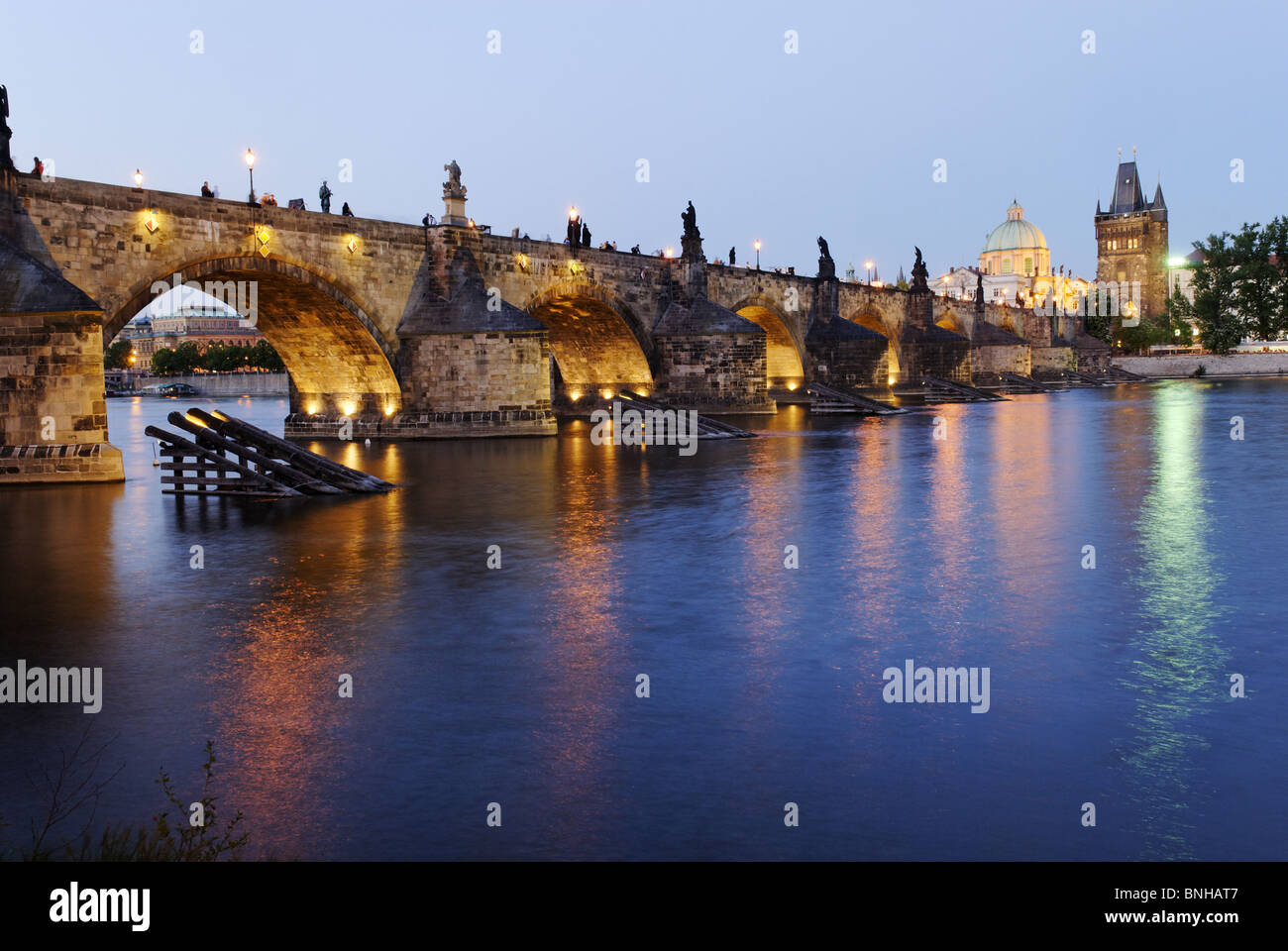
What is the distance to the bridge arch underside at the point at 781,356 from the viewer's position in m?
54.5

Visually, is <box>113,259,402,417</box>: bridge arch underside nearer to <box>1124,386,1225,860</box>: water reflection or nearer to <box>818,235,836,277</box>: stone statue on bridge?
<box>1124,386,1225,860</box>: water reflection

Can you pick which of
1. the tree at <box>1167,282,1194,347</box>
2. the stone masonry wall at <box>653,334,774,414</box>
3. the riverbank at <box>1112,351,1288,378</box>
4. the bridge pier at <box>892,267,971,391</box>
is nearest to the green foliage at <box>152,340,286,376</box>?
the bridge pier at <box>892,267,971,391</box>

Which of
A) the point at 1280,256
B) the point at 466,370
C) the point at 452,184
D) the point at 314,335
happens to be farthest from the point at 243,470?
the point at 1280,256

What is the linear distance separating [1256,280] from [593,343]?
227 ft

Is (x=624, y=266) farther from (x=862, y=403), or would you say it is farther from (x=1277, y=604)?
(x=1277, y=604)

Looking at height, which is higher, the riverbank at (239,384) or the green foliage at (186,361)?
the green foliage at (186,361)

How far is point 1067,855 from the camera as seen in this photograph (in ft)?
13.9

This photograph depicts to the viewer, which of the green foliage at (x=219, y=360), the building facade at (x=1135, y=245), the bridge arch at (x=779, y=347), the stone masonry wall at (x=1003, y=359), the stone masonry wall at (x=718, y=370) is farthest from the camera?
the building facade at (x=1135, y=245)

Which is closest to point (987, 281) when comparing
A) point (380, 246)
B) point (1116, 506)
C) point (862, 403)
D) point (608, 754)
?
point (862, 403)

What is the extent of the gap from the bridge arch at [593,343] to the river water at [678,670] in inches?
1003

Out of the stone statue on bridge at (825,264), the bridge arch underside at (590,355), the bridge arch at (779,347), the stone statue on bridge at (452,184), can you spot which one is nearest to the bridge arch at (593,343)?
the bridge arch underside at (590,355)

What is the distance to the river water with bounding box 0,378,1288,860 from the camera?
467 cm

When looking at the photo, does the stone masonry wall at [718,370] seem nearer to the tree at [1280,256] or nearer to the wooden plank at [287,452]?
the wooden plank at [287,452]

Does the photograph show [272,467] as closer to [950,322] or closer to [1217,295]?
[950,322]
